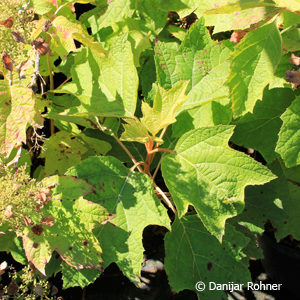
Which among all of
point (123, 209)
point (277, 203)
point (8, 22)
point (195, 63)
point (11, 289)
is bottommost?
point (11, 289)

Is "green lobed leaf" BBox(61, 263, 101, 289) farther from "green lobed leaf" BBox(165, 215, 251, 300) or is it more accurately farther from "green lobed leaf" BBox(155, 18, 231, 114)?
"green lobed leaf" BBox(155, 18, 231, 114)

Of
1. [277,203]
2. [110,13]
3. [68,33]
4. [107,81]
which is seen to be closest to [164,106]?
[107,81]

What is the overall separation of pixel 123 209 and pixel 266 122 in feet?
1.84

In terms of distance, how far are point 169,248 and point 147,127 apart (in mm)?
399

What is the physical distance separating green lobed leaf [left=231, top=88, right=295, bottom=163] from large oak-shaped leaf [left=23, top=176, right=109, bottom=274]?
566mm

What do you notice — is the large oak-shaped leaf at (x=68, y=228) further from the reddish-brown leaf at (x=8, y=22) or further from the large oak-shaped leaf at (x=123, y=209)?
the reddish-brown leaf at (x=8, y=22)

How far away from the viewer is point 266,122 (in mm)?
1185

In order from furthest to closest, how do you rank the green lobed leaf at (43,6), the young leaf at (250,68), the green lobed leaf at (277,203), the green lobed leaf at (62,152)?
the green lobed leaf at (277,203) < the green lobed leaf at (62,152) < the green lobed leaf at (43,6) < the young leaf at (250,68)

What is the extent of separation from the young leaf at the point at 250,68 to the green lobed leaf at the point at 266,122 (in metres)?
0.23

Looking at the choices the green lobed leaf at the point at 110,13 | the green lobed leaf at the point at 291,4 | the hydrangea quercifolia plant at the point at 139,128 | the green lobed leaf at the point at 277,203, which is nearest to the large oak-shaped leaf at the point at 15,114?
the hydrangea quercifolia plant at the point at 139,128

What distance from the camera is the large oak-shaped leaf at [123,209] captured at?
979 millimetres

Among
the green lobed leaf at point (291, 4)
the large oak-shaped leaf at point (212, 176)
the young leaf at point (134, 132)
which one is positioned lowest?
the large oak-shaped leaf at point (212, 176)

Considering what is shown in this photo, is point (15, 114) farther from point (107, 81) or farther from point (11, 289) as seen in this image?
point (11, 289)

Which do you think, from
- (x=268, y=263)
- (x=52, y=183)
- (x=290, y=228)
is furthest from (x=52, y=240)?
(x=268, y=263)
